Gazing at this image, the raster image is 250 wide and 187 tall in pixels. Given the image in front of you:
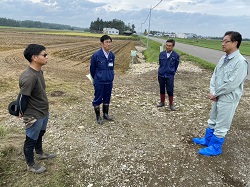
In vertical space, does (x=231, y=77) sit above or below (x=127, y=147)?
above

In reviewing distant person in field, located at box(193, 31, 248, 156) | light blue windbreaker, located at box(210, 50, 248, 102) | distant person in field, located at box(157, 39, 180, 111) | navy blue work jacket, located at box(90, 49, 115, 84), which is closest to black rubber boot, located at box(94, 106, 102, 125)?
navy blue work jacket, located at box(90, 49, 115, 84)

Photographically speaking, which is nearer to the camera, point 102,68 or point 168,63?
point 102,68

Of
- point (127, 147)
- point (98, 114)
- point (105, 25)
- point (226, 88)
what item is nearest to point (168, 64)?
point (98, 114)

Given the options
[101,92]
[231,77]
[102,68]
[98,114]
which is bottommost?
[98,114]

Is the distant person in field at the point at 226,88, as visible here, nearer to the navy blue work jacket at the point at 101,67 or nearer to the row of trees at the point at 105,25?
the navy blue work jacket at the point at 101,67

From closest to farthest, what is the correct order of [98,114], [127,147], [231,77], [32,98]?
1. [32,98]
2. [231,77]
3. [127,147]
4. [98,114]

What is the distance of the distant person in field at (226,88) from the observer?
11.3 ft

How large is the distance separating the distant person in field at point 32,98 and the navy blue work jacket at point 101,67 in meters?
1.67

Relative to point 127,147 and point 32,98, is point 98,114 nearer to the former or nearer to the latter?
point 127,147

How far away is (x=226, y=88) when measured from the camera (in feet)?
11.5

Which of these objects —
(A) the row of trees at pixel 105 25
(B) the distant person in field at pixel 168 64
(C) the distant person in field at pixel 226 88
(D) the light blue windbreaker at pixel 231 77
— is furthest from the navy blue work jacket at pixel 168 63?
(A) the row of trees at pixel 105 25

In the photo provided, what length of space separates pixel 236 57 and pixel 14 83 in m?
7.73

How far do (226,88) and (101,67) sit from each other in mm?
2433

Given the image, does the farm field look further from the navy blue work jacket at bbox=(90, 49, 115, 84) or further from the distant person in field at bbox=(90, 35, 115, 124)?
the navy blue work jacket at bbox=(90, 49, 115, 84)
